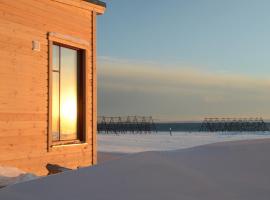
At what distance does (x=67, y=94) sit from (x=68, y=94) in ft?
0.12

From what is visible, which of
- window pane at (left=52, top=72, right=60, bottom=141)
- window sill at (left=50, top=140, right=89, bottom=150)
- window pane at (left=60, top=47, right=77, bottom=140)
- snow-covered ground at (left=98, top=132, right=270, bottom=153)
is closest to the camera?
window sill at (left=50, top=140, right=89, bottom=150)

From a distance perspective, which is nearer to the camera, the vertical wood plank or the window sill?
the window sill

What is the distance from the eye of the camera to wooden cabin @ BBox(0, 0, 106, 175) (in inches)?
387

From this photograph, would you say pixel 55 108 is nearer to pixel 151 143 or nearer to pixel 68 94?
pixel 68 94

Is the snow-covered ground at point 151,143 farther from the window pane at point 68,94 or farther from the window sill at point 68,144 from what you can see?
the window pane at point 68,94

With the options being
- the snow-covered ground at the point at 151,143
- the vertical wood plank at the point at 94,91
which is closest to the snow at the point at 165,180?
the vertical wood plank at the point at 94,91

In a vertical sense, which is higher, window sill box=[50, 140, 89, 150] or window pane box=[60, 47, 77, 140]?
window pane box=[60, 47, 77, 140]

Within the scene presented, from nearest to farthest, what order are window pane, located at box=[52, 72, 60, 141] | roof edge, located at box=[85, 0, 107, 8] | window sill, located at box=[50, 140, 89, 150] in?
window sill, located at box=[50, 140, 89, 150]
window pane, located at box=[52, 72, 60, 141]
roof edge, located at box=[85, 0, 107, 8]

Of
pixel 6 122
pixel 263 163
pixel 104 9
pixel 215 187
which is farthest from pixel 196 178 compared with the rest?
pixel 104 9

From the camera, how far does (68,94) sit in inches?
460

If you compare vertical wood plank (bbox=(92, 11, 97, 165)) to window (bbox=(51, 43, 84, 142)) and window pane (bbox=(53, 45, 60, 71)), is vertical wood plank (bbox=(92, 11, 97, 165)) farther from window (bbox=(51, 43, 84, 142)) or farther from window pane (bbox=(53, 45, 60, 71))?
window pane (bbox=(53, 45, 60, 71))

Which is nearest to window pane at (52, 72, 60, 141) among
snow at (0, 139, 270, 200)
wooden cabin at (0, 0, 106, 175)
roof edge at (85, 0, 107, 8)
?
wooden cabin at (0, 0, 106, 175)

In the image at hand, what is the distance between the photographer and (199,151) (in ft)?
26.5

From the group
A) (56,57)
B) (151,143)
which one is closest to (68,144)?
(56,57)
